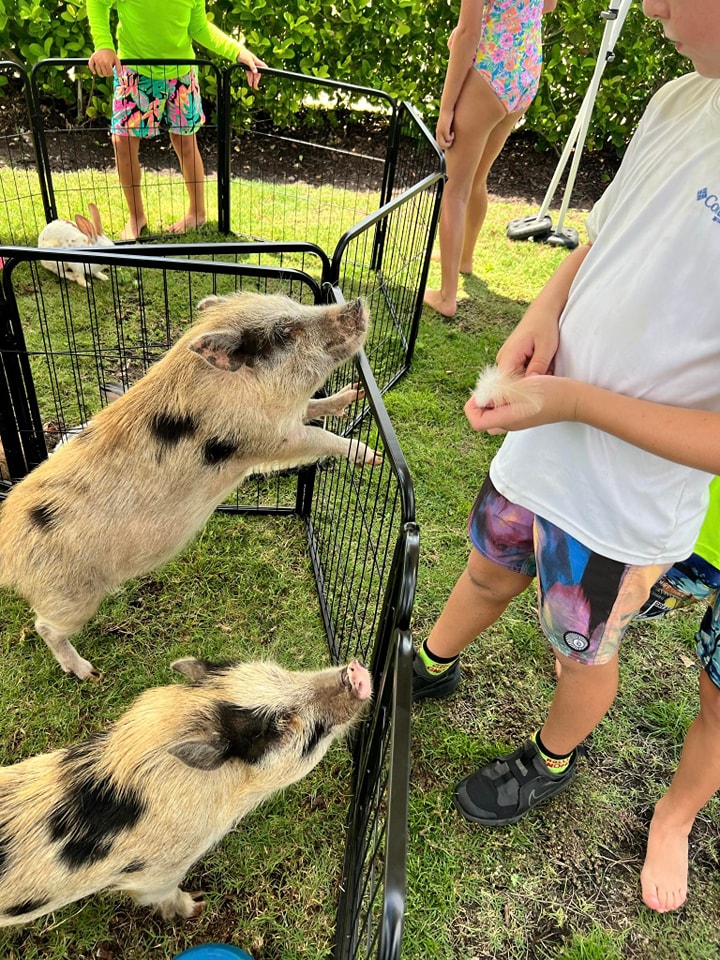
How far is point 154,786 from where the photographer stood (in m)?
1.82

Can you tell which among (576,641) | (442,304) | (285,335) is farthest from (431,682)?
(442,304)

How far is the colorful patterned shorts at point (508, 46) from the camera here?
13.9 feet

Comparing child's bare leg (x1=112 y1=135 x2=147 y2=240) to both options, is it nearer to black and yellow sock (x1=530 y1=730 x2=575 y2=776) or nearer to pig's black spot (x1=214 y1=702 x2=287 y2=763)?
pig's black spot (x1=214 y1=702 x2=287 y2=763)

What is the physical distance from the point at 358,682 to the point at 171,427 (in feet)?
3.67

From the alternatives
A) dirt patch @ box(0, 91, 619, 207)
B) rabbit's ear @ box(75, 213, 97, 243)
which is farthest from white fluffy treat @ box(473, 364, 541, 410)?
dirt patch @ box(0, 91, 619, 207)

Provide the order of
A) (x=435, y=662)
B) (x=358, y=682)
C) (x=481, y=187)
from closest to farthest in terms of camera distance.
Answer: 1. (x=358, y=682)
2. (x=435, y=662)
3. (x=481, y=187)

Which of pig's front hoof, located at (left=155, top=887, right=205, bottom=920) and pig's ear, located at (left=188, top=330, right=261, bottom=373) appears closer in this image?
pig's front hoof, located at (left=155, top=887, right=205, bottom=920)

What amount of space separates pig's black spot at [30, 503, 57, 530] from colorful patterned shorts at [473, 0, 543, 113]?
3800 mm

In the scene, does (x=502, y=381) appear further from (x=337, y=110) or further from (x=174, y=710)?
(x=337, y=110)

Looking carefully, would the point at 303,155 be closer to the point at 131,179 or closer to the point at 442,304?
the point at 131,179

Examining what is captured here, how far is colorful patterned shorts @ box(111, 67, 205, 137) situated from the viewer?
17.5 ft

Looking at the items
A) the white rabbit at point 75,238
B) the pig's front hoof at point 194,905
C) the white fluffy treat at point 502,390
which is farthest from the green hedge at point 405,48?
the pig's front hoof at point 194,905

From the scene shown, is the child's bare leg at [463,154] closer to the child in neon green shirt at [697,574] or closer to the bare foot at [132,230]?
the bare foot at [132,230]

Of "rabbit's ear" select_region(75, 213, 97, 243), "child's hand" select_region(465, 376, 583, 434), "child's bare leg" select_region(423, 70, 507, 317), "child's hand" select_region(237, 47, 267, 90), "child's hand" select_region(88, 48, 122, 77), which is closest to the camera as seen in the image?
"child's hand" select_region(465, 376, 583, 434)
